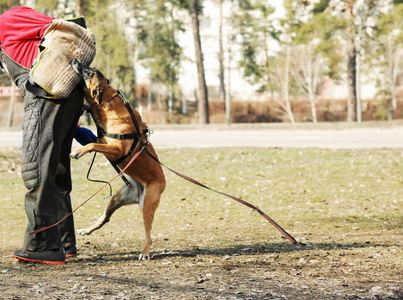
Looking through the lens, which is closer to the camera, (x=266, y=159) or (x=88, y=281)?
(x=88, y=281)

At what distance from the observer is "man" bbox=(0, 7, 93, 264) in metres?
5.06

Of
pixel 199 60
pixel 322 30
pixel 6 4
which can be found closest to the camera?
pixel 322 30

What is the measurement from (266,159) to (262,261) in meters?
8.48

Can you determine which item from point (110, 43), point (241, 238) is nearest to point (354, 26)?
point (110, 43)

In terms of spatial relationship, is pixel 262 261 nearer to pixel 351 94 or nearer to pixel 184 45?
pixel 351 94

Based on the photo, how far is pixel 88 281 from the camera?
185 inches

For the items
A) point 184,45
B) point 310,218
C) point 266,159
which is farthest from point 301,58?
→ point 310,218

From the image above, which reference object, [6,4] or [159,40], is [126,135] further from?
[159,40]

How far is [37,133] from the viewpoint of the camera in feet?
16.6

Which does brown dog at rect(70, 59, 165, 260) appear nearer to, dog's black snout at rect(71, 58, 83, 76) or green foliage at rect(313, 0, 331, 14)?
dog's black snout at rect(71, 58, 83, 76)

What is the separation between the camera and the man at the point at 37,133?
506 cm

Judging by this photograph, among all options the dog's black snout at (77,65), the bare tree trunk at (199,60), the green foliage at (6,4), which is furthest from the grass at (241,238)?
the green foliage at (6,4)

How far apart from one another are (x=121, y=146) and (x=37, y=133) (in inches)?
29.8

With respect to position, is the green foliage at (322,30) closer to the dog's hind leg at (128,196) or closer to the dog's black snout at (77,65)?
the dog's hind leg at (128,196)
